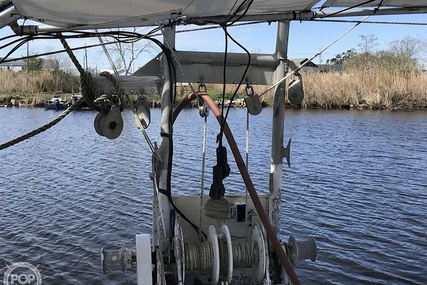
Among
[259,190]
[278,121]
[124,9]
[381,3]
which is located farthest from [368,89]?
[124,9]

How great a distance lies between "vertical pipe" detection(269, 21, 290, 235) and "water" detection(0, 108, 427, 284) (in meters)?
3.91

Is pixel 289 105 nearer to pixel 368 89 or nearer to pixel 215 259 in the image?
pixel 368 89

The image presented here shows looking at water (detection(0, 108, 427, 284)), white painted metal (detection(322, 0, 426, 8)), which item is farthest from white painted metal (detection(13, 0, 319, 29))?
water (detection(0, 108, 427, 284))

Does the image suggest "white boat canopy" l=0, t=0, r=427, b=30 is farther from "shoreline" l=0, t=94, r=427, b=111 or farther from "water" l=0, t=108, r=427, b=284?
"shoreline" l=0, t=94, r=427, b=111

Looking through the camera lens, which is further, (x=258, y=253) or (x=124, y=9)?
(x=258, y=253)

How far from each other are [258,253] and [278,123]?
1.42 metres

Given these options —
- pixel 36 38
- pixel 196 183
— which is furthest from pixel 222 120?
pixel 196 183

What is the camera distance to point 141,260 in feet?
13.4

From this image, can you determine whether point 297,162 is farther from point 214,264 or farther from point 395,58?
point 395,58

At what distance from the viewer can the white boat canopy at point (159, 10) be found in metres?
3.49

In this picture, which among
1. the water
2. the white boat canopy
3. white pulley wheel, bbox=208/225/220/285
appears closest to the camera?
the white boat canopy

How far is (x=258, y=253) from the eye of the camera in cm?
467

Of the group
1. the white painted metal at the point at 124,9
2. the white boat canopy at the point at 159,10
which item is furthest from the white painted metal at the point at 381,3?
the white painted metal at the point at 124,9

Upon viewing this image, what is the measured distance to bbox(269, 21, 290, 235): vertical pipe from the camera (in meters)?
5.11
